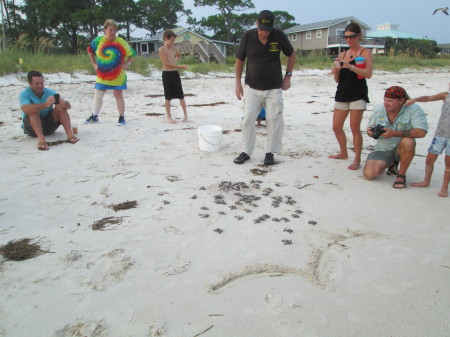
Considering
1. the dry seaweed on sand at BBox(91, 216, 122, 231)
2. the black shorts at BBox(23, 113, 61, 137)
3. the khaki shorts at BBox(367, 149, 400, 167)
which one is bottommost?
the dry seaweed on sand at BBox(91, 216, 122, 231)

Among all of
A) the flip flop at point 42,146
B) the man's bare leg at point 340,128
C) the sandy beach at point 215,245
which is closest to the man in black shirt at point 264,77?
the sandy beach at point 215,245

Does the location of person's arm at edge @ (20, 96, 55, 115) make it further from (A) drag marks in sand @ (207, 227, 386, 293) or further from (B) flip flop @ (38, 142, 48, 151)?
Answer: (A) drag marks in sand @ (207, 227, 386, 293)

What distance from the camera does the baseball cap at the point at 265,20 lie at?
3410 mm

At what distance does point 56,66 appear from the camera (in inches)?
360

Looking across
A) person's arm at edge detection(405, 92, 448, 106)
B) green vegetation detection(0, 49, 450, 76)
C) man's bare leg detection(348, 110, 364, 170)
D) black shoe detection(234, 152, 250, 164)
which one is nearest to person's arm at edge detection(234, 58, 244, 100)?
black shoe detection(234, 152, 250, 164)

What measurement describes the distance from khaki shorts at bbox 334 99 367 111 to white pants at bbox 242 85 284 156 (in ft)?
2.25

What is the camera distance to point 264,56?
3.66 meters

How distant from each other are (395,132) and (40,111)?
4522 millimetres

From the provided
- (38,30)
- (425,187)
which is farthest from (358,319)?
(38,30)

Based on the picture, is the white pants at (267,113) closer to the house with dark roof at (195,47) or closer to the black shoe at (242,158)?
the black shoe at (242,158)

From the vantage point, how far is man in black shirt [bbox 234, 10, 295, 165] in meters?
3.62

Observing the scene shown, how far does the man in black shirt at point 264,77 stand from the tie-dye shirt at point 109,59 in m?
2.56

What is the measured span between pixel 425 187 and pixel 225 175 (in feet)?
6.80

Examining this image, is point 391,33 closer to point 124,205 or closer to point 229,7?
point 229,7
